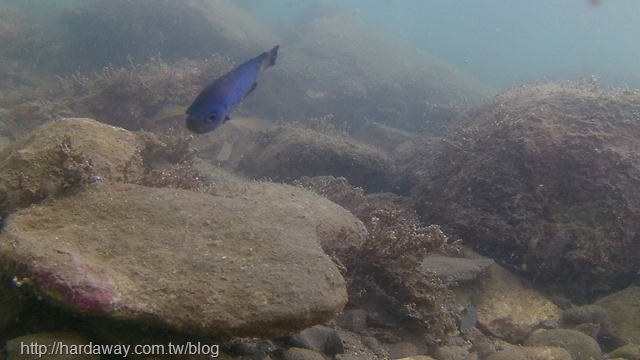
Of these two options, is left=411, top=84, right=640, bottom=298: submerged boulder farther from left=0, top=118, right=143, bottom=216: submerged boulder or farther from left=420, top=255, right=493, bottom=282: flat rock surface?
left=0, top=118, right=143, bottom=216: submerged boulder

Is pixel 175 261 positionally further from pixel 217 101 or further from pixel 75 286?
pixel 217 101

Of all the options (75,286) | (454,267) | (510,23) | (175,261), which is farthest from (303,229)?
(510,23)

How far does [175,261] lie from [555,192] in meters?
5.37

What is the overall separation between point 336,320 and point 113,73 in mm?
7930

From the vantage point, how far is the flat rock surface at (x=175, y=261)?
2252 mm

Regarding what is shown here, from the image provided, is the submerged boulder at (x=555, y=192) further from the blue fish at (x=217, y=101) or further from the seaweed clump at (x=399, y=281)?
the blue fish at (x=217, y=101)

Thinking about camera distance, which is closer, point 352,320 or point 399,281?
point 352,320

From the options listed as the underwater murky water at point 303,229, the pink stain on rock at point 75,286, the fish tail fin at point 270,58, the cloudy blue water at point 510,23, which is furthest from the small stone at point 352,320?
the cloudy blue water at point 510,23

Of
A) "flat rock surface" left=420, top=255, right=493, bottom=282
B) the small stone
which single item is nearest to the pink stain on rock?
the small stone

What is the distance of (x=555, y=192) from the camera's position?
18.7ft

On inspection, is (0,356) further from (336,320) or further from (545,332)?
(545,332)

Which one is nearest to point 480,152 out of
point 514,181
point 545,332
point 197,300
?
point 514,181

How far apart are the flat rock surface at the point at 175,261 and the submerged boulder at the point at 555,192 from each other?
12.2 feet

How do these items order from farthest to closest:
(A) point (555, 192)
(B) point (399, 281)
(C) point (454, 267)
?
1. (A) point (555, 192)
2. (C) point (454, 267)
3. (B) point (399, 281)
